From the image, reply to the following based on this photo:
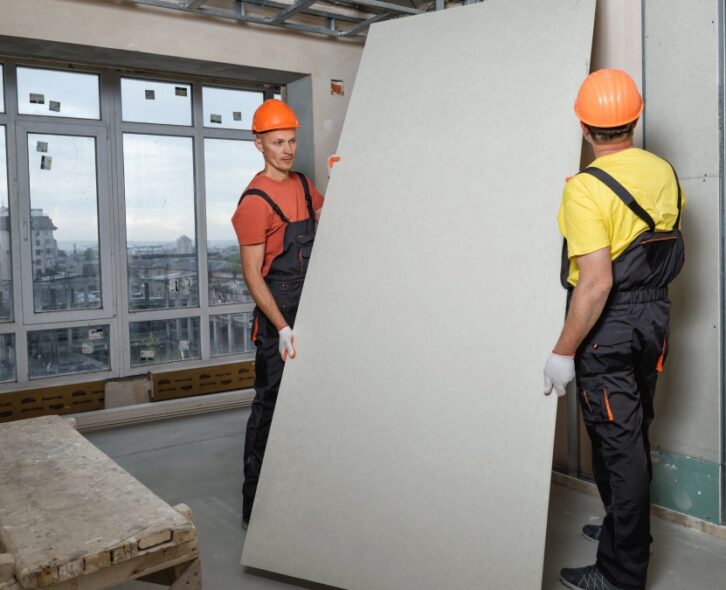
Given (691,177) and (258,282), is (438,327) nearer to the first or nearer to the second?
(258,282)

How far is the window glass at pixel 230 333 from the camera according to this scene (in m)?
5.39

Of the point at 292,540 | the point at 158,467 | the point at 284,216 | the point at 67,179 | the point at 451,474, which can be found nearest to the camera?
the point at 451,474

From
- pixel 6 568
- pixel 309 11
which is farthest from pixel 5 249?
pixel 6 568

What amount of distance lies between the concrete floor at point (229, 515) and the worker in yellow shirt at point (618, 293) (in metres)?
0.37

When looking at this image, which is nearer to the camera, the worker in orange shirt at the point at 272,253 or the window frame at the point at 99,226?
the worker in orange shirt at the point at 272,253

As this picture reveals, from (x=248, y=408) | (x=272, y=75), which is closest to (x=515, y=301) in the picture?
(x=272, y=75)

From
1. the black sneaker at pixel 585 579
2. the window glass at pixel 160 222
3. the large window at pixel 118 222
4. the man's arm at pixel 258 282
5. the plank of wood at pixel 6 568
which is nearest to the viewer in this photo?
the plank of wood at pixel 6 568

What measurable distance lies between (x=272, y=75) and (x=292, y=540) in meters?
3.01

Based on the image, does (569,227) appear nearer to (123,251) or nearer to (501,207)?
(501,207)

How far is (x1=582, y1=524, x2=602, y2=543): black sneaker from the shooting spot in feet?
8.12

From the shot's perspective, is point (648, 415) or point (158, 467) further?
point (158, 467)

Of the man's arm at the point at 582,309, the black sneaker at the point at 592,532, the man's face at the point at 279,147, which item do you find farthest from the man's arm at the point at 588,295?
the man's face at the point at 279,147

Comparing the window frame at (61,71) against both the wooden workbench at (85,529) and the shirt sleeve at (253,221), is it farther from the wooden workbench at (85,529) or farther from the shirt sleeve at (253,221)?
the wooden workbench at (85,529)

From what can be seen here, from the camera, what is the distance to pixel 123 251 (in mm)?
4883
